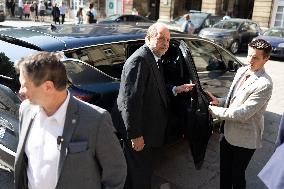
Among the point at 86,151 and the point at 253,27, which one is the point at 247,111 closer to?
the point at 86,151

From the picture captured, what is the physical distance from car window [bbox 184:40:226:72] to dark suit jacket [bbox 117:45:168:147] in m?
1.73

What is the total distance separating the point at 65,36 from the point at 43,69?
186 centimetres

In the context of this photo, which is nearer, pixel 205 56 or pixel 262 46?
pixel 262 46

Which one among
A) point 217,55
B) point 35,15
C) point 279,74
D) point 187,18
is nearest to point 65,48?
point 217,55

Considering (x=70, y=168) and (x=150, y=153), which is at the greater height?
(x=70, y=168)

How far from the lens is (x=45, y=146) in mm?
1824

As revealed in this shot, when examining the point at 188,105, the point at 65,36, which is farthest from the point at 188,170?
the point at 65,36

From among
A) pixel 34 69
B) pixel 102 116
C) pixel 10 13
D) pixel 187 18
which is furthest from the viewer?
pixel 10 13

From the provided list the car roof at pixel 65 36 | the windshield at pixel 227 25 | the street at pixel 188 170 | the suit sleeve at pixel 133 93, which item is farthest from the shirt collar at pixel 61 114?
the windshield at pixel 227 25

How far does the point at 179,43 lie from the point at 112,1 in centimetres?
2824

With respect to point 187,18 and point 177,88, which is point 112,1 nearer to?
point 187,18

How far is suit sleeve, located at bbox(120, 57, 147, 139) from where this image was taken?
2834 mm

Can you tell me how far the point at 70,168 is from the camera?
5.88 ft

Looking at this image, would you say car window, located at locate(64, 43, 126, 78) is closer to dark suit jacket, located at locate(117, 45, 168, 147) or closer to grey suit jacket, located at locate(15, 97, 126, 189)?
dark suit jacket, located at locate(117, 45, 168, 147)
